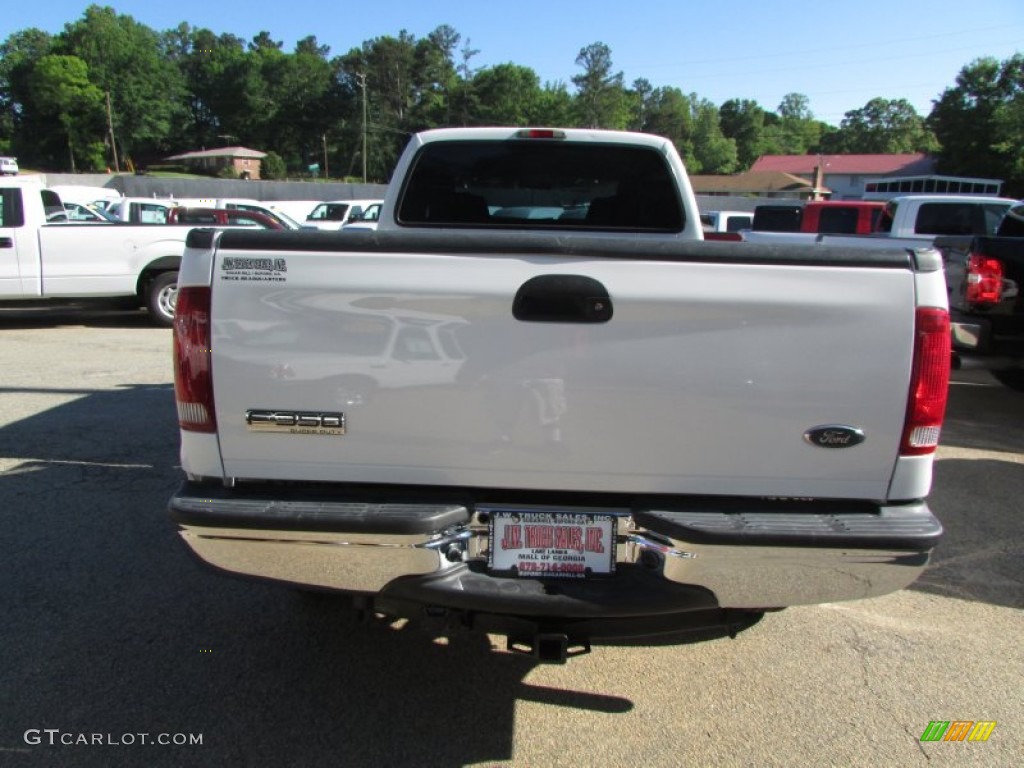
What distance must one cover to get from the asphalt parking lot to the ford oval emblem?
3.62 feet

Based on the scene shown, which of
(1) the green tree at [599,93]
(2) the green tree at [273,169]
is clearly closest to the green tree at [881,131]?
(1) the green tree at [599,93]

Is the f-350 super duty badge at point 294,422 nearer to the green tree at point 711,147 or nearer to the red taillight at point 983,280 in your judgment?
the red taillight at point 983,280

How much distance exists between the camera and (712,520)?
226 centimetres

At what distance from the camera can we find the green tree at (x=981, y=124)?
53.5 meters

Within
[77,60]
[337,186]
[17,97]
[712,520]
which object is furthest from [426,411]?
[17,97]

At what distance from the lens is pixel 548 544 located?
2355 millimetres

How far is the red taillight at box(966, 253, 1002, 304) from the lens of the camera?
5969 millimetres

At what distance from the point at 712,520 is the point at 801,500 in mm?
316

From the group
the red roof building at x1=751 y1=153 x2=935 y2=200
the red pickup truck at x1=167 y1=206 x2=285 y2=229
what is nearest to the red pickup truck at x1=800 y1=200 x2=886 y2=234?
the red pickup truck at x1=167 y1=206 x2=285 y2=229

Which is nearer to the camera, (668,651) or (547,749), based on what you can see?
(547,749)

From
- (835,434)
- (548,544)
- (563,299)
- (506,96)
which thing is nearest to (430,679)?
(548,544)

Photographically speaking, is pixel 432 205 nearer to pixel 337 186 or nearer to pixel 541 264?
pixel 541 264

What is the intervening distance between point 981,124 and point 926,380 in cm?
7015

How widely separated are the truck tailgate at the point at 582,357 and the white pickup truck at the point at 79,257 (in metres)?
9.35
